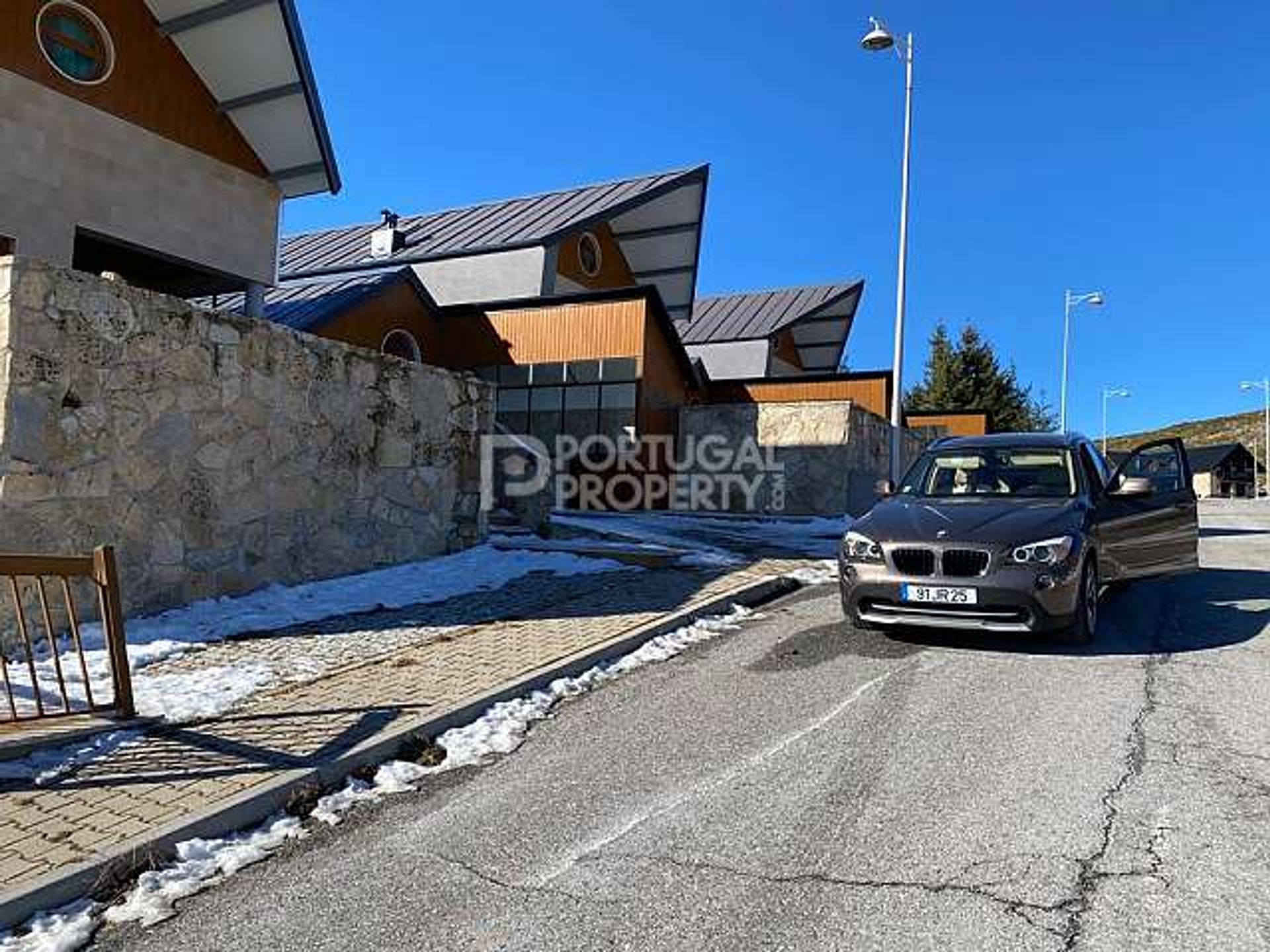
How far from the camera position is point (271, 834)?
137 inches

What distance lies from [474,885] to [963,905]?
167cm

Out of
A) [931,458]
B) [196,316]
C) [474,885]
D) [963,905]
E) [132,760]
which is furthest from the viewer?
[931,458]

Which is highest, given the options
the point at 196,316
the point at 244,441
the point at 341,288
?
the point at 341,288

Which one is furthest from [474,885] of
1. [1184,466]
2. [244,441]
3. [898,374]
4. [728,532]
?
[898,374]

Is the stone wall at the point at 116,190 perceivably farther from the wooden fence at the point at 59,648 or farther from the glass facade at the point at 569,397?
the wooden fence at the point at 59,648

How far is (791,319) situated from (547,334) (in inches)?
592

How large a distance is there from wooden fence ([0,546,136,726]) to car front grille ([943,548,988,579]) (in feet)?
17.2

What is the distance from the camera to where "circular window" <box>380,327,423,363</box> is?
19.3 meters

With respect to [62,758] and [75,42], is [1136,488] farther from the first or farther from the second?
[75,42]

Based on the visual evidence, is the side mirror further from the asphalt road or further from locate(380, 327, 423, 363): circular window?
locate(380, 327, 423, 363): circular window

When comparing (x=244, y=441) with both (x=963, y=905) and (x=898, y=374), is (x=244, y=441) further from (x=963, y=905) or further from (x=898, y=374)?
(x=898, y=374)

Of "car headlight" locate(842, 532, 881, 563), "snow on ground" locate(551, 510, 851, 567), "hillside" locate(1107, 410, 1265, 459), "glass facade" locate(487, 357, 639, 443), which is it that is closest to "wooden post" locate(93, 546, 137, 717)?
"car headlight" locate(842, 532, 881, 563)

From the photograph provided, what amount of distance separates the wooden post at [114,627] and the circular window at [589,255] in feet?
69.9

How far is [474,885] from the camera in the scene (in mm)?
3037
